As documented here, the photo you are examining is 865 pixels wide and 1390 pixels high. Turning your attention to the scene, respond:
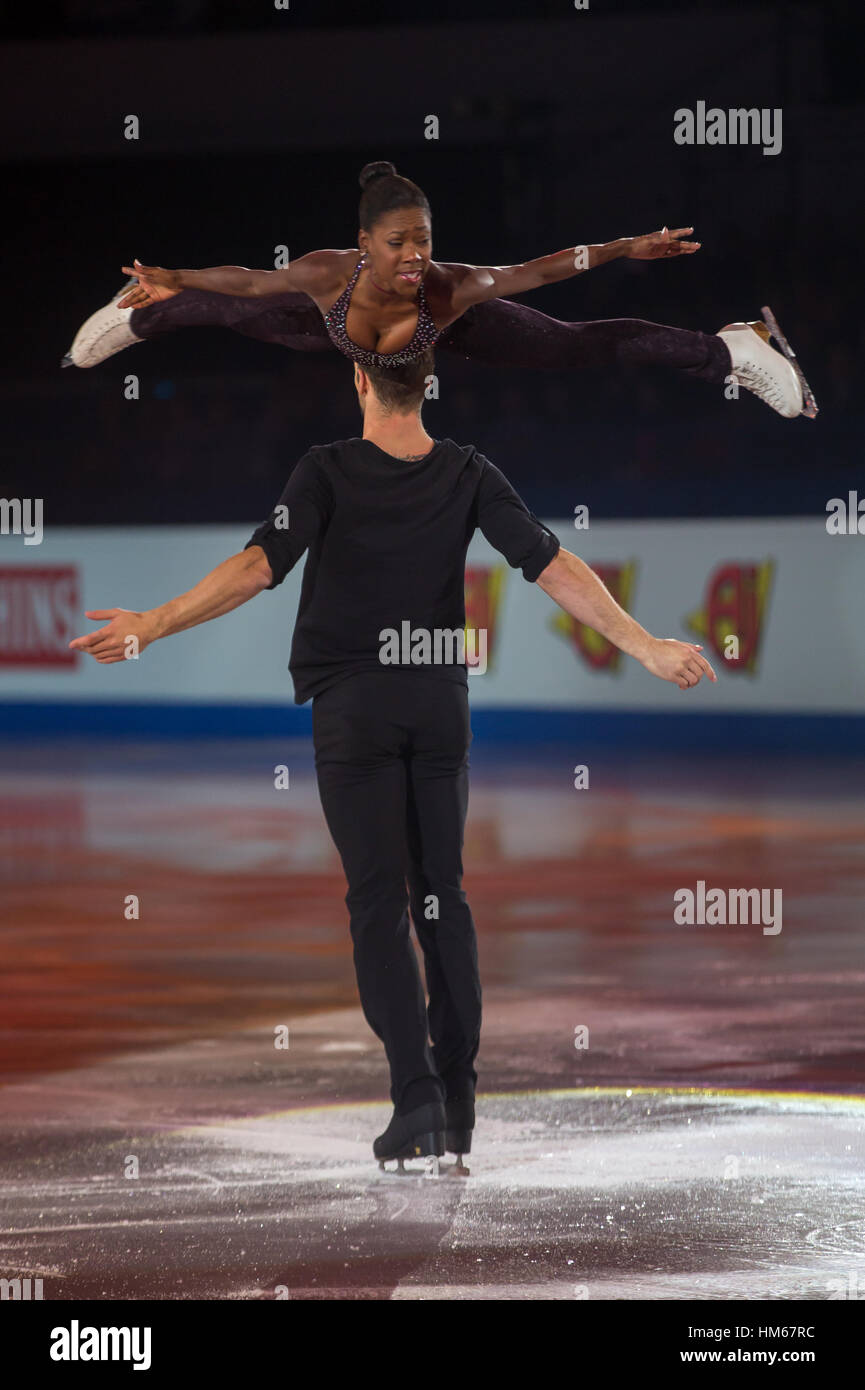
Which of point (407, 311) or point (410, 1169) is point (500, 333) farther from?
point (410, 1169)

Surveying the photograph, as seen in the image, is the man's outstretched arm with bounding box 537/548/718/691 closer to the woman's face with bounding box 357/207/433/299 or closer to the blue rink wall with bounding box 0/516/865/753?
the woman's face with bounding box 357/207/433/299

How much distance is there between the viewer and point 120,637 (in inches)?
164

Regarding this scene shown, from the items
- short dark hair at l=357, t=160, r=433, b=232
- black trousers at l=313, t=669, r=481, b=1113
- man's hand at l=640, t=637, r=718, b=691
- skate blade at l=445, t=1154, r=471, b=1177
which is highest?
short dark hair at l=357, t=160, r=433, b=232

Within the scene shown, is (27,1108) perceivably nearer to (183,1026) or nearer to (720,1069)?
(183,1026)

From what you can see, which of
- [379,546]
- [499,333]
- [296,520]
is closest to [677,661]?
[379,546]

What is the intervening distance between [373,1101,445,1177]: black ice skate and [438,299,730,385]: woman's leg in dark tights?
6.85 ft

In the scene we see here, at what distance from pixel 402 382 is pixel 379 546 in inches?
16.2

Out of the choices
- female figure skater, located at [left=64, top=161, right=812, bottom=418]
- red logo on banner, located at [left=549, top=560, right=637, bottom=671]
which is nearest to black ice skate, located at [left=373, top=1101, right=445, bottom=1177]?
female figure skater, located at [left=64, top=161, right=812, bottom=418]

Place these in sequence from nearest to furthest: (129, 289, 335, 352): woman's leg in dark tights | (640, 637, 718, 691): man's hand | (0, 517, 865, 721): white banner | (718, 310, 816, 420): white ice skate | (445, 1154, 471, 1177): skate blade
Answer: (640, 637, 718, 691): man's hand → (445, 1154, 471, 1177): skate blade → (129, 289, 335, 352): woman's leg in dark tights → (718, 310, 816, 420): white ice skate → (0, 517, 865, 721): white banner

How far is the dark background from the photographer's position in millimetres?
21078

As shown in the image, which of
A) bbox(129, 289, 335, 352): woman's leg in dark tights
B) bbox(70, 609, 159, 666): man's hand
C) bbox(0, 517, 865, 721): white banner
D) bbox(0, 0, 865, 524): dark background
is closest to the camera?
bbox(70, 609, 159, 666): man's hand

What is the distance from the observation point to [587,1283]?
411cm

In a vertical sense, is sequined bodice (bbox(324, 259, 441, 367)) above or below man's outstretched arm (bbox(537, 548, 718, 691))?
above

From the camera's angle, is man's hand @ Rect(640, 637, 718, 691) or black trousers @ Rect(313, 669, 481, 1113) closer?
man's hand @ Rect(640, 637, 718, 691)
